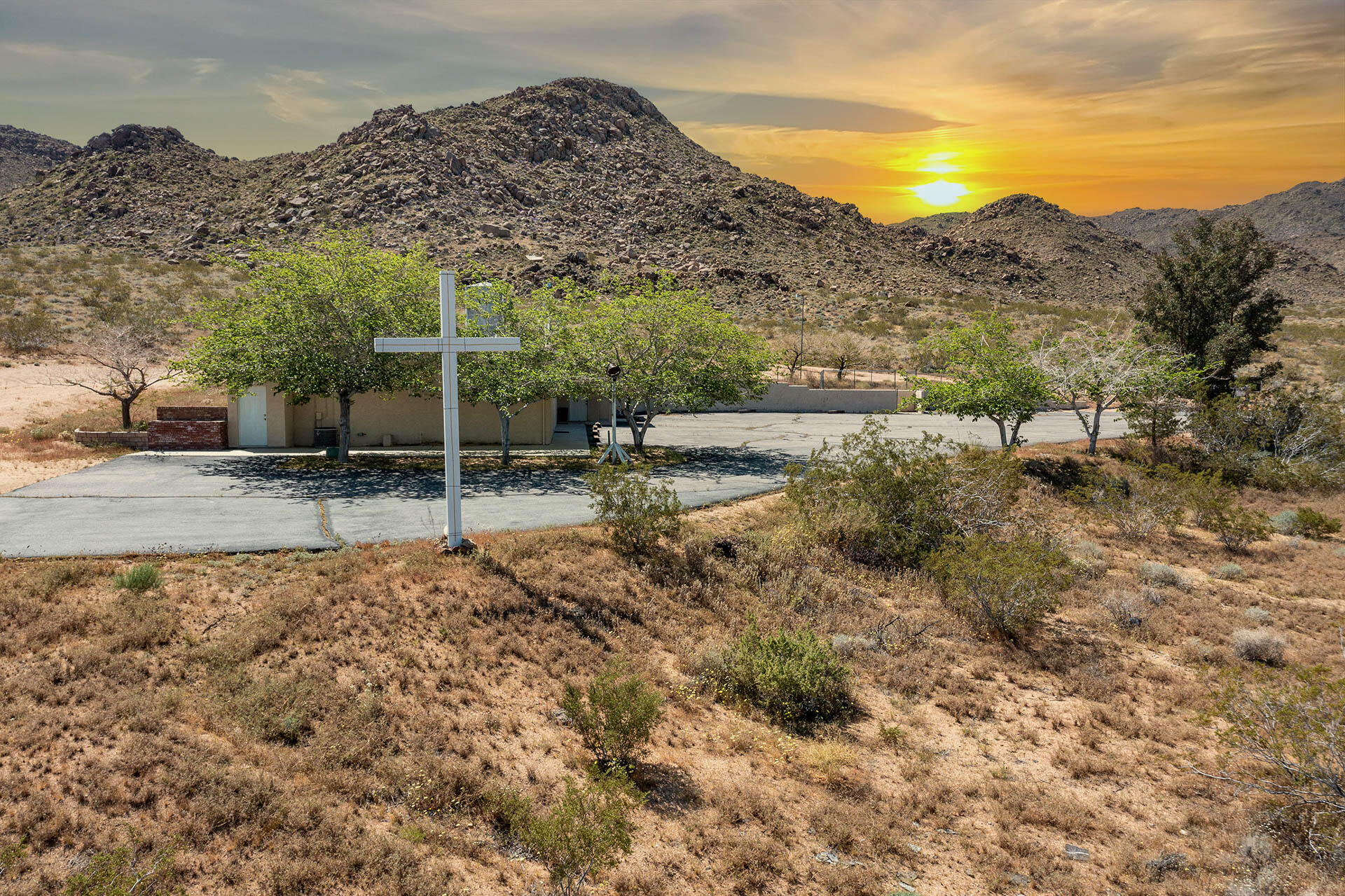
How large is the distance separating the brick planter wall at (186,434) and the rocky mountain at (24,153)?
10355 cm

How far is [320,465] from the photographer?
69.1 ft

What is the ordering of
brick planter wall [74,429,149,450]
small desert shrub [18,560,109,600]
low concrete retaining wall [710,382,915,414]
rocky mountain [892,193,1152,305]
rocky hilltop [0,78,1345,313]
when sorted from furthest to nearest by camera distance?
rocky mountain [892,193,1152,305] → rocky hilltop [0,78,1345,313] → low concrete retaining wall [710,382,915,414] → brick planter wall [74,429,149,450] → small desert shrub [18,560,109,600]

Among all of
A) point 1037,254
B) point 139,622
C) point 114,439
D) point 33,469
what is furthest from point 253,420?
point 1037,254

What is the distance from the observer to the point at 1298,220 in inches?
5566

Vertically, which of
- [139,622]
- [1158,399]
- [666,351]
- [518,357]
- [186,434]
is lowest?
[139,622]

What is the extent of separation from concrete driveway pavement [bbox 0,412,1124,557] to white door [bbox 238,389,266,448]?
908mm

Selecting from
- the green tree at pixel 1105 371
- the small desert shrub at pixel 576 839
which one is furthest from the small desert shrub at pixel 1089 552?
the small desert shrub at pixel 576 839

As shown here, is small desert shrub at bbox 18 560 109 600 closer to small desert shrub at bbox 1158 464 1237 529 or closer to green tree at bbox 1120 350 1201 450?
small desert shrub at bbox 1158 464 1237 529

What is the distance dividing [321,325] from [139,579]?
1197 cm

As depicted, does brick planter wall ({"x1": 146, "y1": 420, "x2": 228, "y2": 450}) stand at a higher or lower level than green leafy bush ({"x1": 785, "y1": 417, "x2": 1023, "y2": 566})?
higher

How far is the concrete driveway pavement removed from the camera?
1285cm

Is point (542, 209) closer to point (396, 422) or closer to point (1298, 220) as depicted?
point (396, 422)

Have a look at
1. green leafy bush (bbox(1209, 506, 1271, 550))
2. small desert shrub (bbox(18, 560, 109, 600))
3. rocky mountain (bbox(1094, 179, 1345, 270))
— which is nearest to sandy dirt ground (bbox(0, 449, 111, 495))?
small desert shrub (bbox(18, 560, 109, 600))

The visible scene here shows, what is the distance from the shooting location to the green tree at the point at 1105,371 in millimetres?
22953
